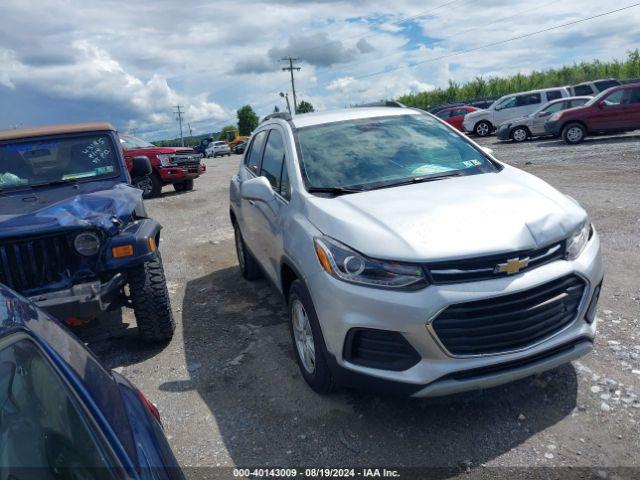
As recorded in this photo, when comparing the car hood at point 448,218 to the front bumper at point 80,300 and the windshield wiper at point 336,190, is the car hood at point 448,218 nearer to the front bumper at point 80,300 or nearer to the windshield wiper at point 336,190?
the windshield wiper at point 336,190

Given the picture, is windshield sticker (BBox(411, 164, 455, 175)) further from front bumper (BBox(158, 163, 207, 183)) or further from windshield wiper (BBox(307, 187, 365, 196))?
front bumper (BBox(158, 163, 207, 183))

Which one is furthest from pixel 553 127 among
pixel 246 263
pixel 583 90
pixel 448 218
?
pixel 448 218

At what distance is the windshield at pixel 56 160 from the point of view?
5324 mm

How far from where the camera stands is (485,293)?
2.71m

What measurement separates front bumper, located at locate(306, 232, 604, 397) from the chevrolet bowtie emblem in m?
0.03

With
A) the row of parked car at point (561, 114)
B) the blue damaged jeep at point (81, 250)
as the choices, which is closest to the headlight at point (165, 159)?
the blue damaged jeep at point (81, 250)

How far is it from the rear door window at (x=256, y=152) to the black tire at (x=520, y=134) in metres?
16.5

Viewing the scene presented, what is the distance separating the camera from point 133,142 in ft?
49.1

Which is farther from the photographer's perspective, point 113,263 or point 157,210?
point 157,210

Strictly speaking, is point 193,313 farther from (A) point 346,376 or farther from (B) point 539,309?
(B) point 539,309

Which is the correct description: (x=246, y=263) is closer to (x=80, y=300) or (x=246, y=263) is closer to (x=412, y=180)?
(x=80, y=300)

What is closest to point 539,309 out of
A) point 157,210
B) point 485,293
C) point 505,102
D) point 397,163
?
point 485,293

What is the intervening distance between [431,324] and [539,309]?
0.61 m

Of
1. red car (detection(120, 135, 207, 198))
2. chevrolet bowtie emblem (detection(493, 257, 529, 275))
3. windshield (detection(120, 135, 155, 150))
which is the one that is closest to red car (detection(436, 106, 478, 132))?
red car (detection(120, 135, 207, 198))
